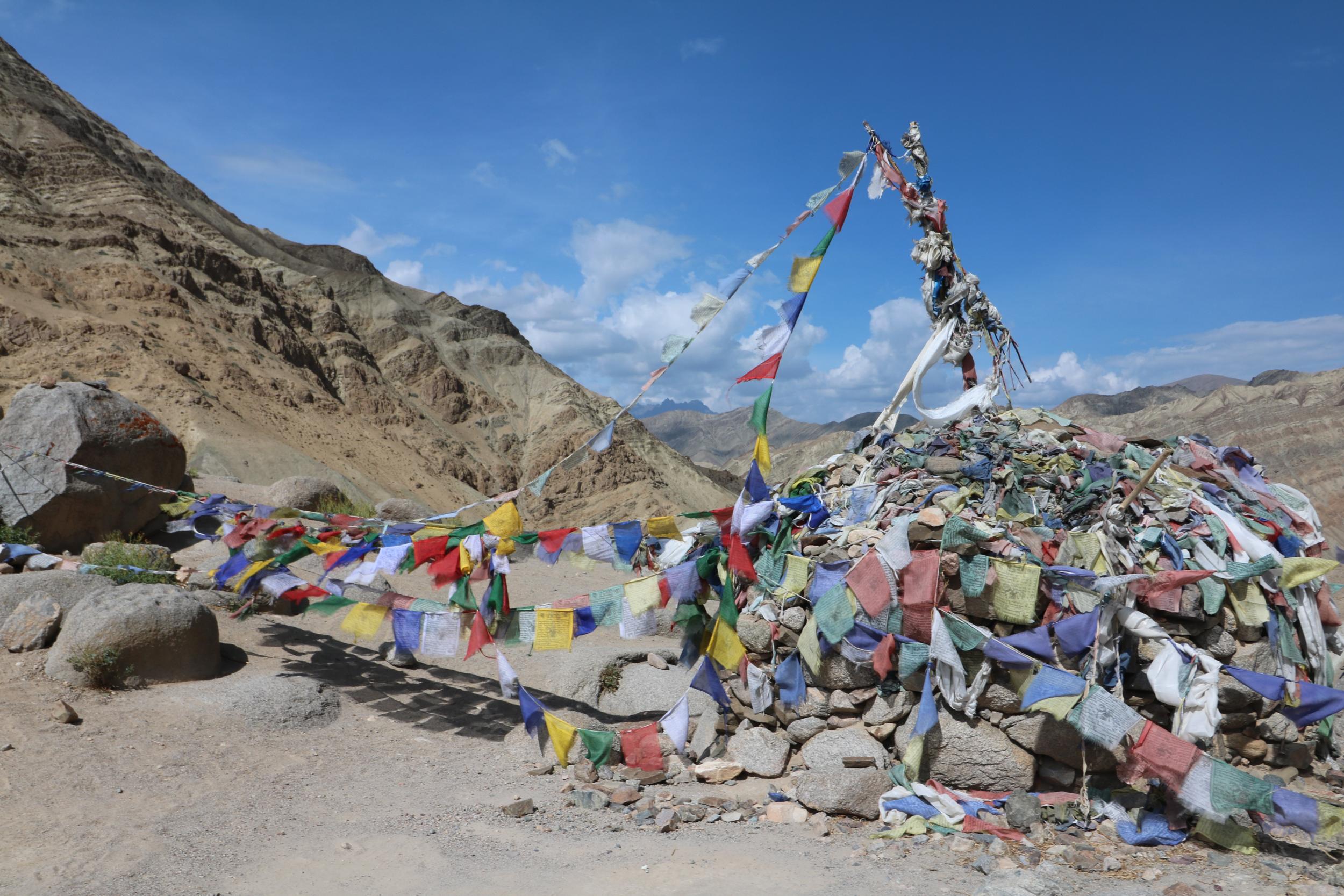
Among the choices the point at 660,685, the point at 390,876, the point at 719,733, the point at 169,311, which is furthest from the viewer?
the point at 169,311

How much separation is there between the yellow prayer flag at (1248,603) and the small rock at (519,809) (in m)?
5.11

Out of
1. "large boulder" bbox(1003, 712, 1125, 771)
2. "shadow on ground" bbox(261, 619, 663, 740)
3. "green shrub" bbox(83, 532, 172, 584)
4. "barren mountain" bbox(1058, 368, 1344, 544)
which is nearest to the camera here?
"large boulder" bbox(1003, 712, 1125, 771)

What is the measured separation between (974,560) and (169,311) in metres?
31.6

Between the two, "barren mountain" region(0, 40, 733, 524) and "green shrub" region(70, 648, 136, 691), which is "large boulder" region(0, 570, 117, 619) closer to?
"green shrub" region(70, 648, 136, 691)

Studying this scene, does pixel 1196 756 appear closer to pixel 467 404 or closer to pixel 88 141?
pixel 467 404

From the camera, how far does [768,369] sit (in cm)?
622

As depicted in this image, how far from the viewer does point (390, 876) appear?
4.59m

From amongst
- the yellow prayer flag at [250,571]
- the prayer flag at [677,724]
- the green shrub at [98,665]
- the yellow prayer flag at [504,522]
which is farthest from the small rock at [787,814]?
the green shrub at [98,665]

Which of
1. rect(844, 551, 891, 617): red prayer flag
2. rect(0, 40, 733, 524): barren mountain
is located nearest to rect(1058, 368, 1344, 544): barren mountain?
rect(844, 551, 891, 617): red prayer flag

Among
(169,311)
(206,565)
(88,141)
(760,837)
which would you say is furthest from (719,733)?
(88,141)

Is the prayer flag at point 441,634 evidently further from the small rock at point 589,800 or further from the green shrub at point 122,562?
the green shrub at point 122,562

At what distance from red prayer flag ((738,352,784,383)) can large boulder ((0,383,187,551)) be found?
9277 millimetres

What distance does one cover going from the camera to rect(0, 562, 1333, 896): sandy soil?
4.42 m

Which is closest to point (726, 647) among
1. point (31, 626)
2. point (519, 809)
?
point (519, 809)
